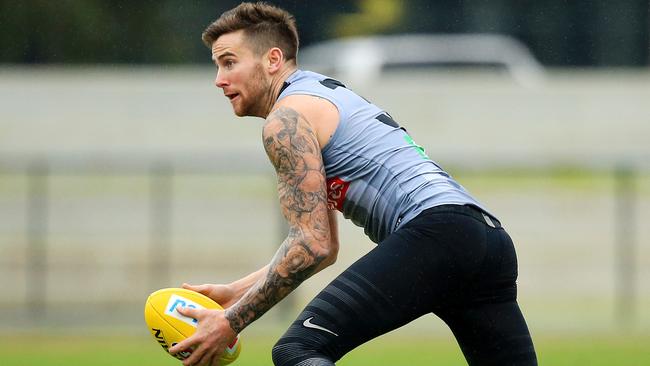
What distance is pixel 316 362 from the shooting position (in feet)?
17.1

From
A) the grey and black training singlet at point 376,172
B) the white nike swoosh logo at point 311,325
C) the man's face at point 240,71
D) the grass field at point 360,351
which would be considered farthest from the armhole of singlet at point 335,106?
the grass field at point 360,351

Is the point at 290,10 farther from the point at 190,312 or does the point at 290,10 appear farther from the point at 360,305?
the point at 360,305

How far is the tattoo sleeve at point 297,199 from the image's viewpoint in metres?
5.49

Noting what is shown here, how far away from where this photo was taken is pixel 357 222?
Answer: 5.94 m

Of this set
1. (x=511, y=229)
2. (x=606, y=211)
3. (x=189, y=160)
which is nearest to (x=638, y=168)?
(x=606, y=211)

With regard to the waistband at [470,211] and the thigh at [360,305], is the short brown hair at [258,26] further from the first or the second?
the thigh at [360,305]

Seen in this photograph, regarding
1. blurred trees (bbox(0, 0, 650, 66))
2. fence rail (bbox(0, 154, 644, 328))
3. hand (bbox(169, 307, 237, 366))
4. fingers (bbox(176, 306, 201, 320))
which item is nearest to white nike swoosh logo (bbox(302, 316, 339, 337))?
hand (bbox(169, 307, 237, 366))

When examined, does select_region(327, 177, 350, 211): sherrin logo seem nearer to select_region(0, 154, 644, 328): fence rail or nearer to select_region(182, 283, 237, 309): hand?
select_region(182, 283, 237, 309): hand

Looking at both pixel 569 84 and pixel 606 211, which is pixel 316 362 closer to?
pixel 606 211

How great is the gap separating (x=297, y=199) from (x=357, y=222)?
520mm

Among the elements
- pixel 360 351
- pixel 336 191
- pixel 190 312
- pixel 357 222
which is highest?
pixel 336 191

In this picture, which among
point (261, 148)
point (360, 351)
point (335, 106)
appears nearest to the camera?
point (335, 106)

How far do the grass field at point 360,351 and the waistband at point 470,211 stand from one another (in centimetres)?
586

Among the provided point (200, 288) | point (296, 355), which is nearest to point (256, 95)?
point (200, 288)
